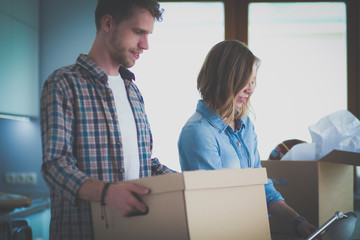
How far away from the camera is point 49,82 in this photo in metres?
0.92

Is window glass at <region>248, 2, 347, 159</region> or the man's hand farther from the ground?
window glass at <region>248, 2, 347, 159</region>

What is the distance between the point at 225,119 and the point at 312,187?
521 mm

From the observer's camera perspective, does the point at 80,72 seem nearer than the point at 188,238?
No

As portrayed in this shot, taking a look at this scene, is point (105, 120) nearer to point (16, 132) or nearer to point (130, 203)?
point (130, 203)

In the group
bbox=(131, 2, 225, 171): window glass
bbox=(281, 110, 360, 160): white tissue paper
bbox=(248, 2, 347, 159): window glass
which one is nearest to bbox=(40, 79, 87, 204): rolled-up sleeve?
bbox=(281, 110, 360, 160): white tissue paper

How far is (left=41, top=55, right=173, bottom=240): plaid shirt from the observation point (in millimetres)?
855

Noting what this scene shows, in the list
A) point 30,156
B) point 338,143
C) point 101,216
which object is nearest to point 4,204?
point 30,156

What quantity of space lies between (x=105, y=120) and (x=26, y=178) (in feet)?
5.98

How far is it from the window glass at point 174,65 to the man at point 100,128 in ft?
4.66

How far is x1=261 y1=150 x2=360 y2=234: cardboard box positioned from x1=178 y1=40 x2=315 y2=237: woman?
309 mm

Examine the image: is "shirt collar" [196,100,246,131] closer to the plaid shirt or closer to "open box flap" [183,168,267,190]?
the plaid shirt

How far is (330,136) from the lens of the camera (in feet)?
5.28

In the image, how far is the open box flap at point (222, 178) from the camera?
0.71 meters

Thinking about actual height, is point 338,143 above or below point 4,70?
below
